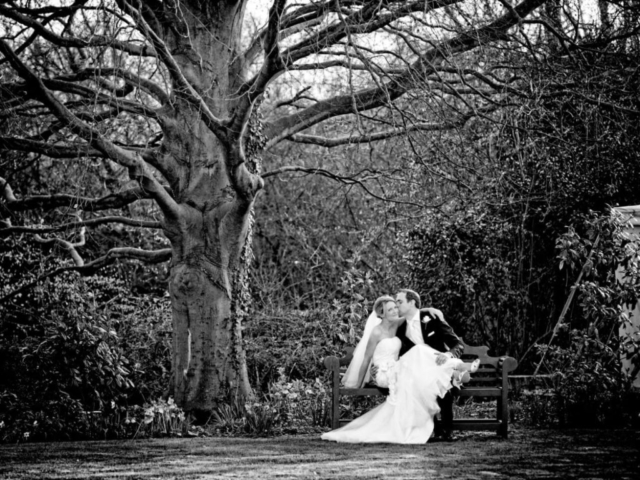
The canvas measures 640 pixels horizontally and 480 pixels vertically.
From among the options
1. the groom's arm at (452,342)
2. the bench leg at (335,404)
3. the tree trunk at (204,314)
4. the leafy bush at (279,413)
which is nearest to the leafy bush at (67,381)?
the tree trunk at (204,314)

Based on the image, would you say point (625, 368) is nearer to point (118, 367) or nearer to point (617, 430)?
point (617, 430)

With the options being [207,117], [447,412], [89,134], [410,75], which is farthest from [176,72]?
[447,412]

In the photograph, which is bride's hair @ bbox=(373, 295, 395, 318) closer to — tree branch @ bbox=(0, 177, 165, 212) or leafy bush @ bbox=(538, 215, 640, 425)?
leafy bush @ bbox=(538, 215, 640, 425)

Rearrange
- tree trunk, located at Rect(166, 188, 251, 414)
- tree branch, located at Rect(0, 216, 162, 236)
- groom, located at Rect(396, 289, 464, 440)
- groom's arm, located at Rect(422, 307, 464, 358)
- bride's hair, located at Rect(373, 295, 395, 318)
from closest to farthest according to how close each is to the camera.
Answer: groom's arm, located at Rect(422, 307, 464, 358), groom, located at Rect(396, 289, 464, 440), bride's hair, located at Rect(373, 295, 395, 318), tree trunk, located at Rect(166, 188, 251, 414), tree branch, located at Rect(0, 216, 162, 236)

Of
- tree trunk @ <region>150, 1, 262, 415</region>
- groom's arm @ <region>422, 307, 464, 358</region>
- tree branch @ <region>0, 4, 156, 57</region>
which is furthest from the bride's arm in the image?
tree branch @ <region>0, 4, 156, 57</region>

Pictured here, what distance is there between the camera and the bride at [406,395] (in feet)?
29.1

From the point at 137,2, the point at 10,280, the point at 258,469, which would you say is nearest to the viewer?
the point at 258,469

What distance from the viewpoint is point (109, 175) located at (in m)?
15.6

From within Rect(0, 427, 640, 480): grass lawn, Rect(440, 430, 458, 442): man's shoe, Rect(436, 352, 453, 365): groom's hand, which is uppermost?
Rect(436, 352, 453, 365): groom's hand

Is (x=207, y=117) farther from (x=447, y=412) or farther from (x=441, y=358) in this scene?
(x=447, y=412)

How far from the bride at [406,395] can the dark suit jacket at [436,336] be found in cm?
19

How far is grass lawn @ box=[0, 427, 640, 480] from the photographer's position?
268 inches

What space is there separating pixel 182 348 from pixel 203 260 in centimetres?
102

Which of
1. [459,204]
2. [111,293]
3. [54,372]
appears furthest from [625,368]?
[111,293]
